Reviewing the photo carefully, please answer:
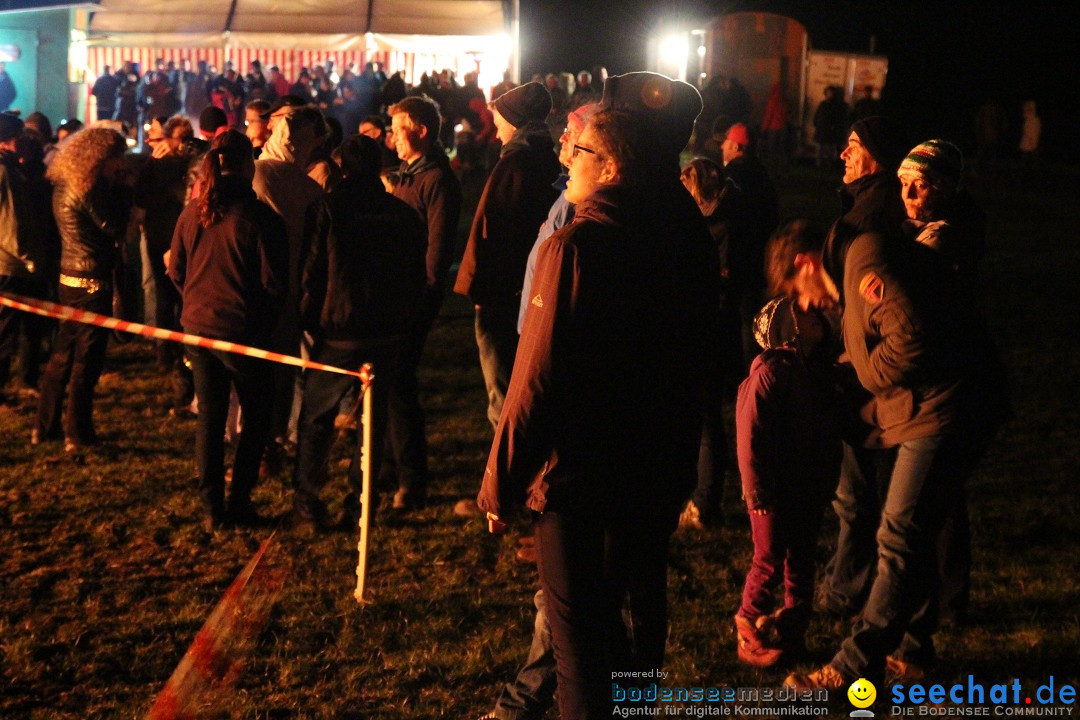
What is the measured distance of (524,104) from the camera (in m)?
5.89

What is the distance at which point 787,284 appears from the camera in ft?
15.4

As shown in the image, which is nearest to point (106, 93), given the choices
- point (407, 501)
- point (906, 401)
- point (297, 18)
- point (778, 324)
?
point (297, 18)

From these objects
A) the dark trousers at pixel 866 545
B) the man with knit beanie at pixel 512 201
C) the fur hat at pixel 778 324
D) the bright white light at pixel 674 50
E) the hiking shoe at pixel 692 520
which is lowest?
the hiking shoe at pixel 692 520

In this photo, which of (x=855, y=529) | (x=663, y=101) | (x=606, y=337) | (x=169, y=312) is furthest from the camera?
(x=169, y=312)

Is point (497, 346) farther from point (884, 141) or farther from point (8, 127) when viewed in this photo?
point (8, 127)

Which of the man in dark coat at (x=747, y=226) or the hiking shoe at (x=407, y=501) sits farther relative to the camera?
the hiking shoe at (x=407, y=501)

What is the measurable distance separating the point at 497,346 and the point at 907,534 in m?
2.56

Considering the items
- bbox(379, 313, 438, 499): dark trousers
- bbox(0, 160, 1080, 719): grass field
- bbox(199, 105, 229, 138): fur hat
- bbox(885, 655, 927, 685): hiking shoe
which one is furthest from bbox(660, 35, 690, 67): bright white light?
bbox(885, 655, 927, 685): hiking shoe

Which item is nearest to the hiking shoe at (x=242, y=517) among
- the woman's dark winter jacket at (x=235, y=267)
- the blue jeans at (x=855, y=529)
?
the woman's dark winter jacket at (x=235, y=267)

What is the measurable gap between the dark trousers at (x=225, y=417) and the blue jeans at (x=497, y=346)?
112 cm

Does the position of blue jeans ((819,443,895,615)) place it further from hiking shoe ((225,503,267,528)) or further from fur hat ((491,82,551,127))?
hiking shoe ((225,503,267,528))

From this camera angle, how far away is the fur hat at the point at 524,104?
5871 millimetres

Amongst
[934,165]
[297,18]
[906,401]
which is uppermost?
[297,18]

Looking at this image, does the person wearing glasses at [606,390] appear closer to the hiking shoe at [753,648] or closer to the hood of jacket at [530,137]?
the hiking shoe at [753,648]
